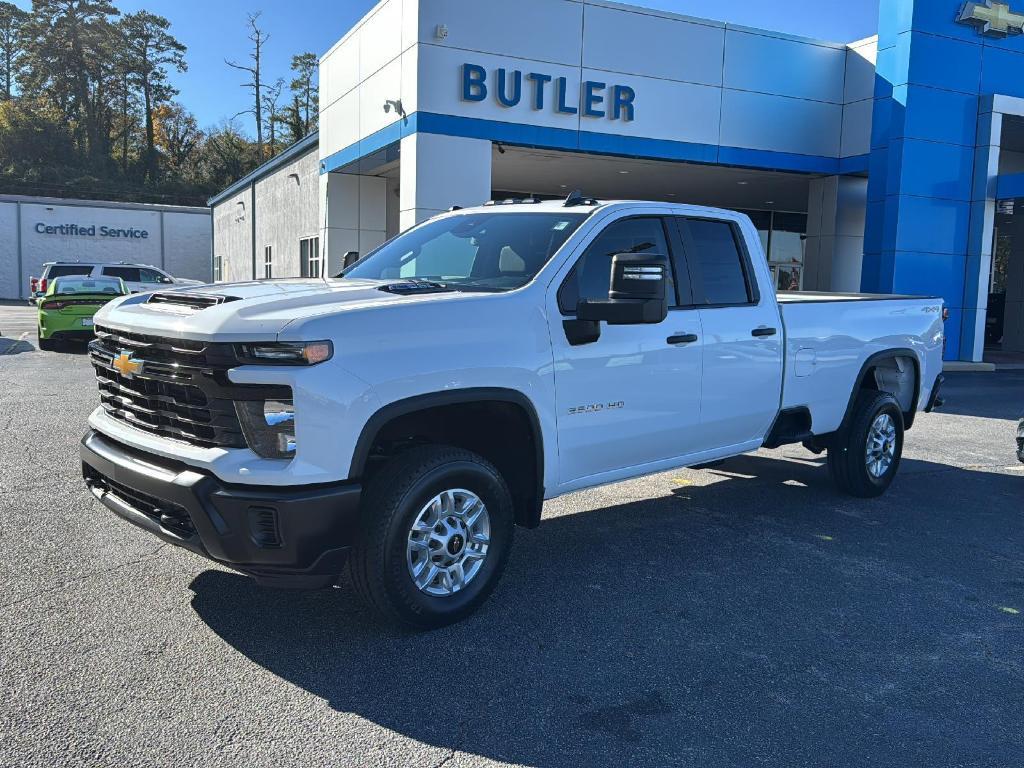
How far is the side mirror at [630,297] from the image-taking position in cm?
419

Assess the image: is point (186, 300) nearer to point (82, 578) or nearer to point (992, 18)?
point (82, 578)

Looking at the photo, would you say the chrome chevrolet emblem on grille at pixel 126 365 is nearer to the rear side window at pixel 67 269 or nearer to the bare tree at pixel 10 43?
the rear side window at pixel 67 269

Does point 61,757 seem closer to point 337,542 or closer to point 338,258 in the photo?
point 337,542

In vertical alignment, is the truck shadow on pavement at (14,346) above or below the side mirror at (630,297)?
below

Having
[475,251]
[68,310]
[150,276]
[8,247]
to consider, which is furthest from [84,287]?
[8,247]

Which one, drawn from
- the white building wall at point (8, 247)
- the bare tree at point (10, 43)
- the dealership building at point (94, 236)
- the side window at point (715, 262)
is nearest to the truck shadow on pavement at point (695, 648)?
the side window at point (715, 262)

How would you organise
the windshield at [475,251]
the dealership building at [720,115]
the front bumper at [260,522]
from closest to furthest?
the front bumper at [260,522] < the windshield at [475,251] < the dealership building at [720,115]

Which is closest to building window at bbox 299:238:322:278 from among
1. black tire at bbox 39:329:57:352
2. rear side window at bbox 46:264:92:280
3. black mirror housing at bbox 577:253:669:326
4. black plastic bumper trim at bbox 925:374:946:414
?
rear side window at bbox 46:264:92:280

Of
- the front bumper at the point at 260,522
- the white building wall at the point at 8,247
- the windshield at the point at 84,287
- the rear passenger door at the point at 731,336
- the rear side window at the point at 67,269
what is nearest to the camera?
the front bumper at the point at 260,522

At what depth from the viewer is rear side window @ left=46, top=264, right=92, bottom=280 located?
2720 cm

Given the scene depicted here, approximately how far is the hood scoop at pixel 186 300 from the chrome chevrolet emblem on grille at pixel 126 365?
0.28 metres

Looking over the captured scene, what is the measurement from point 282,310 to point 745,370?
122 inches

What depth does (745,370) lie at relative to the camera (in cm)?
557

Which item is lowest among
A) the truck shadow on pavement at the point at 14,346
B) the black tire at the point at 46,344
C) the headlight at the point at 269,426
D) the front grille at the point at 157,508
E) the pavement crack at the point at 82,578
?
the pavement crack at the point at 82,578
